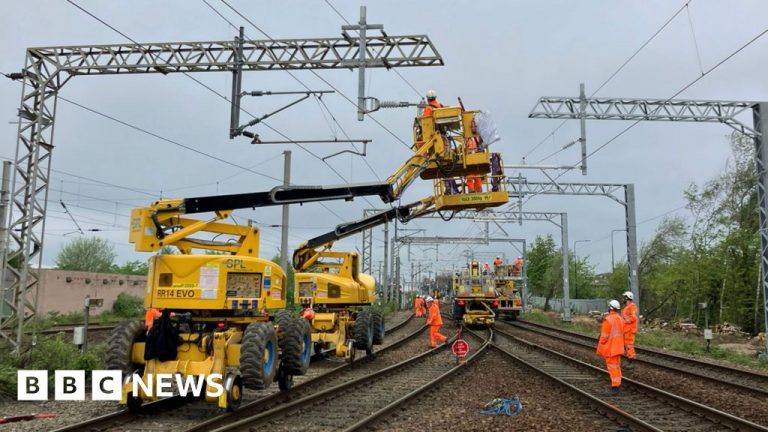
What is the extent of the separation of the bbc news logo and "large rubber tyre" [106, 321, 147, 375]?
0.13 m

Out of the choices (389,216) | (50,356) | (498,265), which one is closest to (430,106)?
(389,216)

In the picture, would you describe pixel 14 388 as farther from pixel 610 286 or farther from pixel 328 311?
pixel 610 286

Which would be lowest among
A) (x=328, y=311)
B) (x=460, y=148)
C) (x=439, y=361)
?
(x=439, y=361)

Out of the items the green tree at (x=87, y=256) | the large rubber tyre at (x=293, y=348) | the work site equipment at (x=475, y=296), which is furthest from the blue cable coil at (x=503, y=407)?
the green tree at (x=87, y=256)

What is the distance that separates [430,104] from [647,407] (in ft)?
25.4

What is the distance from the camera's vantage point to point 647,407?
9.42 m

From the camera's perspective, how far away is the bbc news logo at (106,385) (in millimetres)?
8016

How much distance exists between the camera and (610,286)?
59188 mm

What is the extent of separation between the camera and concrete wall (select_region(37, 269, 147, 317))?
35188 mm

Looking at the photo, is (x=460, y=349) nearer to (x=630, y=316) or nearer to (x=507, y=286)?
(x=630, y=316)

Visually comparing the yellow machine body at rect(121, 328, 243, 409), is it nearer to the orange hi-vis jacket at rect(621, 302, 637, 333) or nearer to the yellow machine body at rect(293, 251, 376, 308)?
the yellow machine body at rect(293, 251, 376, 308)

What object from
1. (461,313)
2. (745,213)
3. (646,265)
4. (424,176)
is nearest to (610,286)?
(646,265)

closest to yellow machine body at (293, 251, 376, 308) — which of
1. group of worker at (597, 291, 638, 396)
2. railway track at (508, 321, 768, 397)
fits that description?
group of worker at (597, 291, 638, 396)

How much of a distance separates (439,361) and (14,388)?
9869 millimetres
